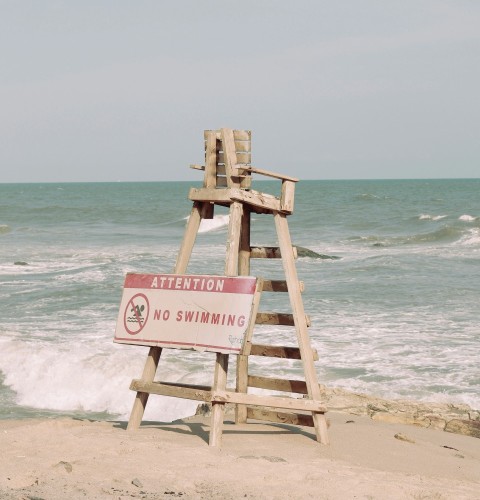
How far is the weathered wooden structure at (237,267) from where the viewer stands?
725cm

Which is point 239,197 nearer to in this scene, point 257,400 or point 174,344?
point 174,344

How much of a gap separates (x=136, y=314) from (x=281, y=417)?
1522mm

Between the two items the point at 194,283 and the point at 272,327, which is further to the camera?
the point at 272,327

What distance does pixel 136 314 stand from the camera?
7.59m

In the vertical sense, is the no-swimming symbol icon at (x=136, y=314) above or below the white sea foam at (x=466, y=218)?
below

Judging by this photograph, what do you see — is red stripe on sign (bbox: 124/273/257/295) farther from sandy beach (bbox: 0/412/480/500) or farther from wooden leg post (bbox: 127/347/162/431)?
sandy beach (bbox: 0/412/480/500)

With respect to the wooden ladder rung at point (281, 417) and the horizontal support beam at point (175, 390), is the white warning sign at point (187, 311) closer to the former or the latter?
the horizontal support beam at point (175, 390)

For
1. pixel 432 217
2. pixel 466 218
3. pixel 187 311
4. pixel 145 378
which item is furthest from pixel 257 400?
pixel 432 217

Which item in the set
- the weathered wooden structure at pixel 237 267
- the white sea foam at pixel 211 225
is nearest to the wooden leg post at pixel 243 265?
the weathered wooden structure at pixel 237 267

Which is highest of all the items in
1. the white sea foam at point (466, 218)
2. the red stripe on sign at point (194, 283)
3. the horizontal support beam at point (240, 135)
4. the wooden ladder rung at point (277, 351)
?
the white sea foam at point (466, 218)

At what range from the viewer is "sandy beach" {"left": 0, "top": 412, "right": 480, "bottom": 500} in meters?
5.84

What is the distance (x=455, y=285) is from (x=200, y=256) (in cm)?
1248

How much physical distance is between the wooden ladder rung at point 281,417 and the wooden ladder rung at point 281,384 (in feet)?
0.71

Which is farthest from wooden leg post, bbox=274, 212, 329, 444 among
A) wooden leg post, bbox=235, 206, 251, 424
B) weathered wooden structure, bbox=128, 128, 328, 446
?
wooden leg post, bbox=235, 206, 251, 424
